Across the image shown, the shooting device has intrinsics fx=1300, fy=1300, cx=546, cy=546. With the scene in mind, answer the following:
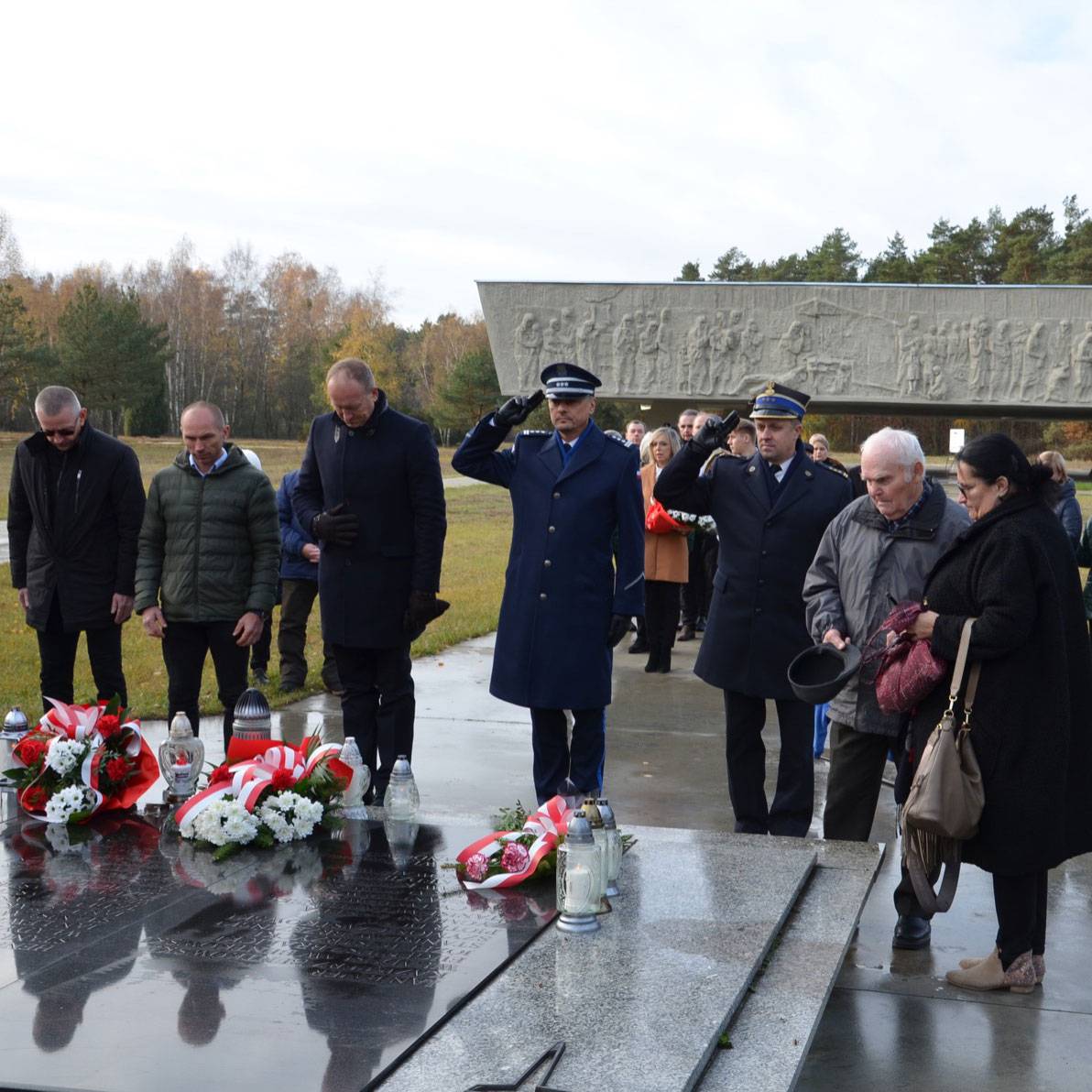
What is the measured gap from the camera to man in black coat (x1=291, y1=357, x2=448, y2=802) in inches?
236

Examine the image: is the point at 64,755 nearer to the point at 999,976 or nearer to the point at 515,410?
the point at 515,410

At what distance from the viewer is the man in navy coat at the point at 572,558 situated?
568 centimetres

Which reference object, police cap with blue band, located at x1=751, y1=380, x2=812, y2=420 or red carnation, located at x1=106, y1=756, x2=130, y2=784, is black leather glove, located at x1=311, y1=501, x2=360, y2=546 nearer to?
red carnation, located at x1=106, y1=756, x2=130, y2=784

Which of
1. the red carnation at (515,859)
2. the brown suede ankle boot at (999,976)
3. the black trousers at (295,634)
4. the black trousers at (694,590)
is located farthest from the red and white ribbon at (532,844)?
the black trousers at (694,590)

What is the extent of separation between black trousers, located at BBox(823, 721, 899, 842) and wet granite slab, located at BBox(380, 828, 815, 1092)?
1.45ft

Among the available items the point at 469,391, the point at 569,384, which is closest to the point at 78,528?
the point at 569,384

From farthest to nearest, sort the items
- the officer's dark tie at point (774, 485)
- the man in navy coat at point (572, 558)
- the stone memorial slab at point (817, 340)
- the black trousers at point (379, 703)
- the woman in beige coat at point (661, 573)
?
the stone memorial slab at point (817, 340), the woman in beige coat at point (661, 573), the black trousers at point (379, 703), the man in navy coat at point (572, 558), the officer's dark tie at point (774, 485)

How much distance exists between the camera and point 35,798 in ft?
16.3

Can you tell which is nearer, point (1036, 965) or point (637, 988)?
point (637, 988)

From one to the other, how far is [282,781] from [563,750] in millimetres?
1547

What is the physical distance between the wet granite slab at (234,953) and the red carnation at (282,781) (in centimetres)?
24

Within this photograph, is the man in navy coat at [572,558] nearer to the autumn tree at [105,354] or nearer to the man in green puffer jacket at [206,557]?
the man in green puffer jacket at [206,557]

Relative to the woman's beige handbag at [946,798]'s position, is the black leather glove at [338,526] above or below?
above

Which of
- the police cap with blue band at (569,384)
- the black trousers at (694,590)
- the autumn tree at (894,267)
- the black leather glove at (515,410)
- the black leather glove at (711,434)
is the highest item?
the autumn tree at (894,267)
